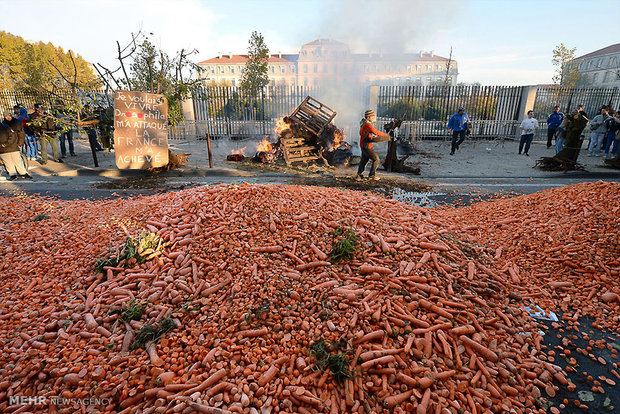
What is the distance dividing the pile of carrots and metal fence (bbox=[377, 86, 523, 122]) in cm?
1409

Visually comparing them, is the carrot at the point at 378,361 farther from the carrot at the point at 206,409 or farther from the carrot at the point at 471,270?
the carrot at the point at 471,270

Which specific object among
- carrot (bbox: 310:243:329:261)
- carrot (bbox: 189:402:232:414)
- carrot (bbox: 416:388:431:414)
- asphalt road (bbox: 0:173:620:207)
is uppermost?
carrot (bbox: 310:243:329:261)

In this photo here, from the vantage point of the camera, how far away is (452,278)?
3.28 m

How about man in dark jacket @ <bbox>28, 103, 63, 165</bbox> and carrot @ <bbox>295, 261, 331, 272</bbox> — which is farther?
man in dark jacket @ <bbox>28, 103, 63, 165</bbox>

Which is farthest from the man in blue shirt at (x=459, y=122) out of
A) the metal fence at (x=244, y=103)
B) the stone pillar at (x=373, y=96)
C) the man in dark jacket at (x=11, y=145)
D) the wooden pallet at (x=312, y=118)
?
the man in dark jacket at (x=11, y=145)

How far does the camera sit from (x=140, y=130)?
29.8 ft

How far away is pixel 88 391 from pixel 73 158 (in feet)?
42.8

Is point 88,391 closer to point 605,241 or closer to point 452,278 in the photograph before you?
point 452,278

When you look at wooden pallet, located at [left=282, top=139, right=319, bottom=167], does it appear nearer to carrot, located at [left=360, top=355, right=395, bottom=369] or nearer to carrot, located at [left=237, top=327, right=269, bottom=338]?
carrot, located at [left=237, top=327, right=269, bottom=338]

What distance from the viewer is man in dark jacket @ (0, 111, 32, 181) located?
841 centimetres

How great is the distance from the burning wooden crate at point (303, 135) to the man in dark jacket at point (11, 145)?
7.54m

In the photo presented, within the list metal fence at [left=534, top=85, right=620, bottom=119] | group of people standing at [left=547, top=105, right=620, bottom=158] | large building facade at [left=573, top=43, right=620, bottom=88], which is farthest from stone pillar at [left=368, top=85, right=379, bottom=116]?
large building facade at [left=573, top=43, right=620, bottom=88]

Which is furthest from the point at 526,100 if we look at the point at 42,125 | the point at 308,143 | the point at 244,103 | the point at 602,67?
the point at 602,67

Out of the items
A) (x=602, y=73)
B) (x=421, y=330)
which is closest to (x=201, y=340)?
(x=421, y=330)
